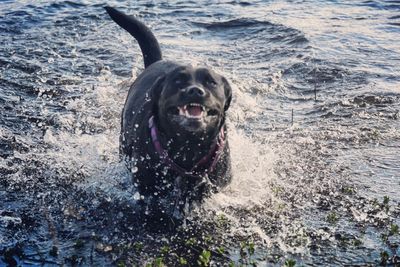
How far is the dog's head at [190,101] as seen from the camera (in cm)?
480

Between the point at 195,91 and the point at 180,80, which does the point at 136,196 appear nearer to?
the point at 180,80

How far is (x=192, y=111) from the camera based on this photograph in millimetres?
4910

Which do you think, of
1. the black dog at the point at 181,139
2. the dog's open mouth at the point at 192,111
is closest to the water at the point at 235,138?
the black dog at the point at 181,139

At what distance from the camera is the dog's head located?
189 inches

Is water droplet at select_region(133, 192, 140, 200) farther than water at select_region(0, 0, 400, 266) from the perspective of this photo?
Yes

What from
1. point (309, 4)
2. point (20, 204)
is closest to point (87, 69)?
point (20, 204)

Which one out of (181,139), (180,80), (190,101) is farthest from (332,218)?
(180,80)

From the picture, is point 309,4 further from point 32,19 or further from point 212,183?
point 212,183

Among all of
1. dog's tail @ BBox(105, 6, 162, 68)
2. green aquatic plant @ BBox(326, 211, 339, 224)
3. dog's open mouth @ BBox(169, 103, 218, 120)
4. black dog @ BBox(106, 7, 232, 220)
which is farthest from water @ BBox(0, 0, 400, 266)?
dog's tail @ BBox(105, 6, 162, 68)

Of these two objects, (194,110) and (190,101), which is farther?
(194,110)

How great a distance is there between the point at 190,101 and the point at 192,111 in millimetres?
152

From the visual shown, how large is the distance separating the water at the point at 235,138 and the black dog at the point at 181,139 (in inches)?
11.1

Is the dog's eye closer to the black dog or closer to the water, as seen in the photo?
the black dog

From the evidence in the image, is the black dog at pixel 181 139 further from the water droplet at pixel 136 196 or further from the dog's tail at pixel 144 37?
the dog's tail at pixel 144 37
